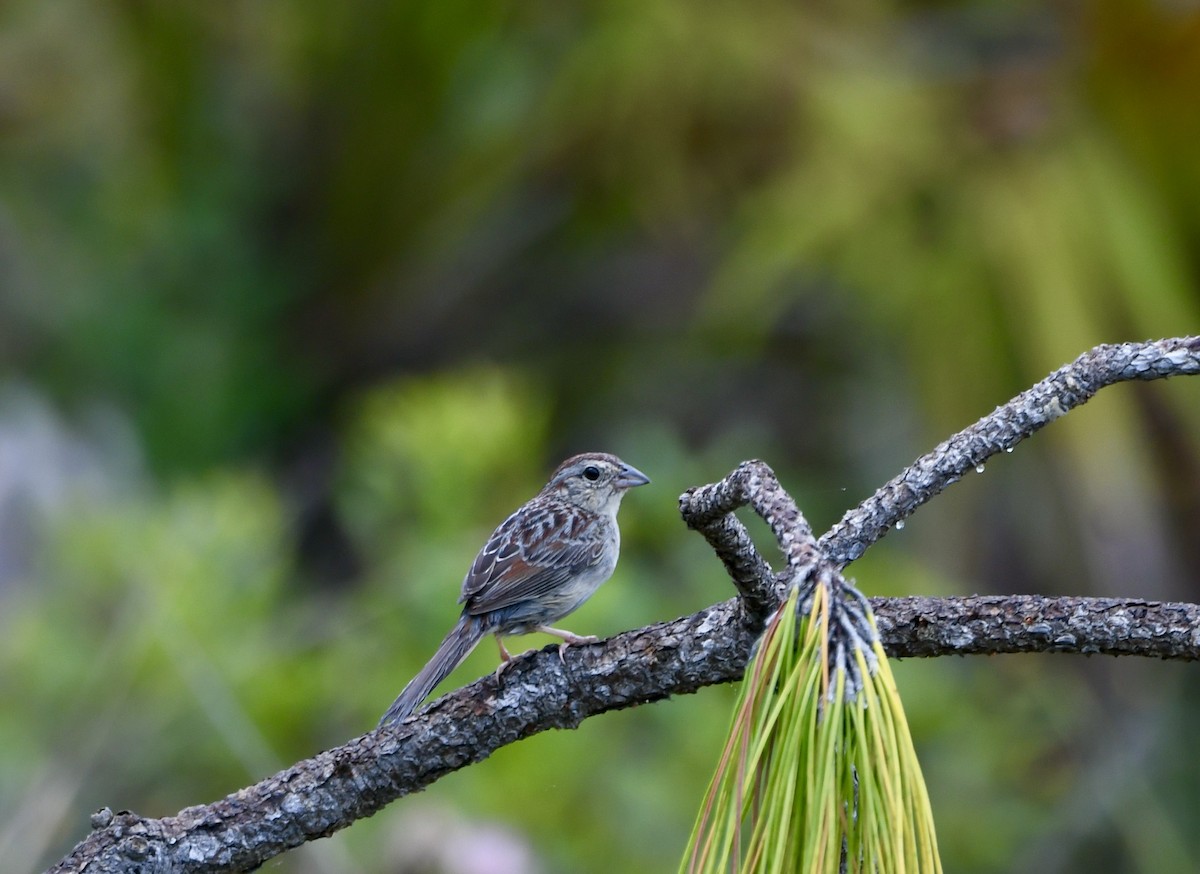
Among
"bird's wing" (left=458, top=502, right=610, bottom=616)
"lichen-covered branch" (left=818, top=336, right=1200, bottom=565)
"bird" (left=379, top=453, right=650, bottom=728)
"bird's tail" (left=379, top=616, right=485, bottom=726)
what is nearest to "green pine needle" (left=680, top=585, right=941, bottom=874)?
"lichen-covered branch" (left=818, top=336, right=1200, bottom=565)

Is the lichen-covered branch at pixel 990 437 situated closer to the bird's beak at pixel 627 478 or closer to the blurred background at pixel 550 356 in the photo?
the bird's beak at pixel 627 478

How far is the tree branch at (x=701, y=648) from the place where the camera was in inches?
74.8

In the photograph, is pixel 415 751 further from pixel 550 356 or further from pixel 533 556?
pixel 550 356

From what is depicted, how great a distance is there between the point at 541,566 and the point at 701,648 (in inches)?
74.3

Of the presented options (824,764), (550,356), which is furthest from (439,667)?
(550,356)

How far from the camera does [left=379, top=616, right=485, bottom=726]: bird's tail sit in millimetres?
3379

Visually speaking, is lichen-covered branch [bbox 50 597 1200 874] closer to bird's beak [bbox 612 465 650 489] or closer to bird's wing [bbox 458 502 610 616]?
bird's wing [bbox 458 502 610 616]

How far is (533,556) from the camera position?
4.07 metres

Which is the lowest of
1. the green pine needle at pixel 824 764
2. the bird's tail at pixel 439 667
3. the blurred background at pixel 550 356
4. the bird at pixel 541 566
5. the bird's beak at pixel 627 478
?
the green pine needle at pixel 824 764

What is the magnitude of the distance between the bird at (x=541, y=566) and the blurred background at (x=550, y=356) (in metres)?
0.92

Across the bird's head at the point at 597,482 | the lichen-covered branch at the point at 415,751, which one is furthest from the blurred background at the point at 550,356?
the lichen-covered branch at the point at 415,751

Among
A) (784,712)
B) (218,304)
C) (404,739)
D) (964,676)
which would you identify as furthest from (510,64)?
(784,712)

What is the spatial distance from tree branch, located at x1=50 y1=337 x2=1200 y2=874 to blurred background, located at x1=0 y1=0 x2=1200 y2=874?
167 cm

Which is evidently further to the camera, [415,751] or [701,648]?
[415,751]
